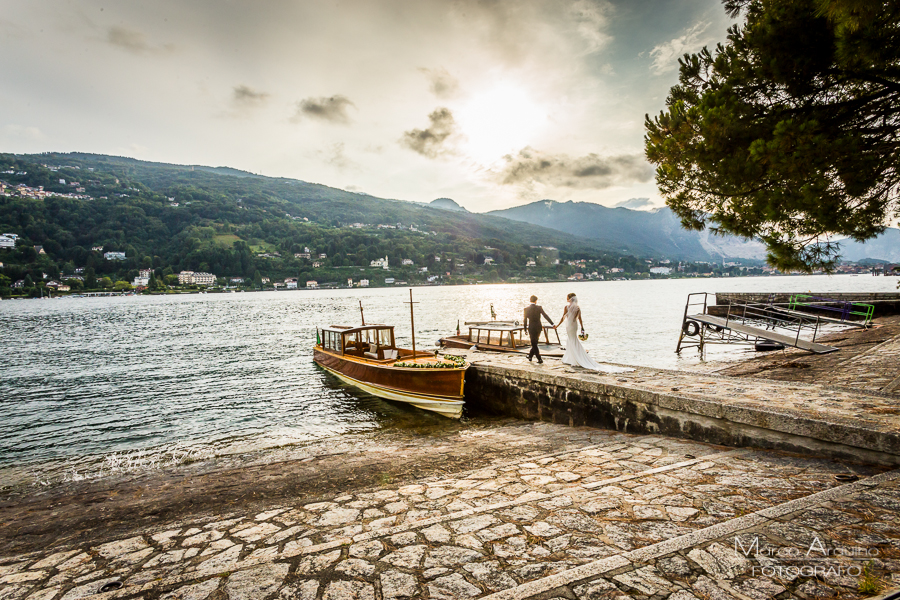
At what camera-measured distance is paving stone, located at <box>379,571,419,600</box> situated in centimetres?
342

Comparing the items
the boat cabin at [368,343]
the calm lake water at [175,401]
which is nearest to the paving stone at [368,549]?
the calm lake water at [175,401]

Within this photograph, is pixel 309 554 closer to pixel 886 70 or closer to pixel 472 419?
pixel 472 419

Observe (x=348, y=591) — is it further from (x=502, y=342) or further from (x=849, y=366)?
(x=502, y=342)

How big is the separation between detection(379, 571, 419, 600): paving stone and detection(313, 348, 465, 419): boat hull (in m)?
9.50

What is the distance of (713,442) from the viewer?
679 centimetres

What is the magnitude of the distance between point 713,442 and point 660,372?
4.25 meters

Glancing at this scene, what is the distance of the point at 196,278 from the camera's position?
15125 centimetres

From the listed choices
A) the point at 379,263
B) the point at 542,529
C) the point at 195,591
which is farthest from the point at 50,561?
the point at 379,263

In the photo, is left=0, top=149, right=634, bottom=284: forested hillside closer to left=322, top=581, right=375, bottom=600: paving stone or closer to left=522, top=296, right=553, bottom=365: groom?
left=522, top=296, right=553, bottom=365: groom

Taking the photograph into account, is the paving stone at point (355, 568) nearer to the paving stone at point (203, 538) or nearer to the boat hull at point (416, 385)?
the paving stone at point (203, 538)

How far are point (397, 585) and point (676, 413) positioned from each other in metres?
5.96

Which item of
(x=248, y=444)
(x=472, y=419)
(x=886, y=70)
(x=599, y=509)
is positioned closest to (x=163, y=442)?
(x=248, y=444)

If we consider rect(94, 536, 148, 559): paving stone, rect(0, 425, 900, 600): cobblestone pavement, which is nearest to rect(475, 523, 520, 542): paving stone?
rect(0, 425, 900, 600): cobblestone pavement

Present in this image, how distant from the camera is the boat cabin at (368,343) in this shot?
1744cm
